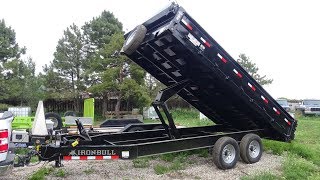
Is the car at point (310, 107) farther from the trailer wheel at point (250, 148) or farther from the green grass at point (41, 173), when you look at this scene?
the green grass at point (41, 173)

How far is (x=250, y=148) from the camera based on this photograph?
26.8ft

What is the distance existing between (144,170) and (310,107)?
1023 inches

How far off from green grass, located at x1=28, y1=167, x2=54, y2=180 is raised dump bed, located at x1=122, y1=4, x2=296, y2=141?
2949 millimetres

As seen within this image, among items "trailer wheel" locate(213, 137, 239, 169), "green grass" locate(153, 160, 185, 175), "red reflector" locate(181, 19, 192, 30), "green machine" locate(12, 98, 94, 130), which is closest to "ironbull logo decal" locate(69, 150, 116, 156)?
"green grass" locate(153, 160, 185, 175)

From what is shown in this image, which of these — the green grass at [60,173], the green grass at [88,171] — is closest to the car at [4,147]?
the green grass at [60,173]

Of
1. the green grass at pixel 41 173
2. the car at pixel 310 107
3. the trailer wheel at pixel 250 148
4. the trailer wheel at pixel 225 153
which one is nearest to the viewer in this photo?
the green grass at pixel 41 173

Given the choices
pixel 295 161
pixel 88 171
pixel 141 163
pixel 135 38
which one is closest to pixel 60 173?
pixel 88 171

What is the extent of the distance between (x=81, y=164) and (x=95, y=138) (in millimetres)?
997

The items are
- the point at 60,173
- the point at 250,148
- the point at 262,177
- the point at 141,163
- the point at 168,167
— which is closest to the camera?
the point at 262,177

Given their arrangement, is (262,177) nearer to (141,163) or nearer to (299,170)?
(299,170)

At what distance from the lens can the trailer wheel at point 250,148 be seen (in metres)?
7.88

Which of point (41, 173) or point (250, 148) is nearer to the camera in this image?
point (41, 173)

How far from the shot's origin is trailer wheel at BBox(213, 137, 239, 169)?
7.32 meters

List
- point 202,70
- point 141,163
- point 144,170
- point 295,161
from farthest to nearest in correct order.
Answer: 1. point 141,163
2. point 295,161
3. point 144,170
4. point 202,70
